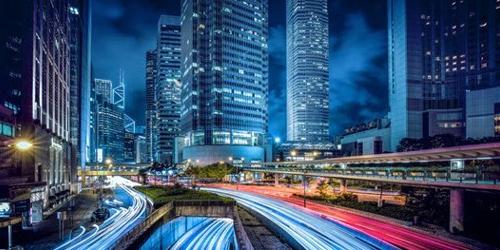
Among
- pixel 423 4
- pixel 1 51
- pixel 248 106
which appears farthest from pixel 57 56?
pixel 423 4

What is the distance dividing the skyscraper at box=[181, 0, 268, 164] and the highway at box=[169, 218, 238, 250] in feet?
349

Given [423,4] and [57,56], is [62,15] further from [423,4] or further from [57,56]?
[423,4]

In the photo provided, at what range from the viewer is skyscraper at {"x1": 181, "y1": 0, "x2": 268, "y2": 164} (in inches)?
6594

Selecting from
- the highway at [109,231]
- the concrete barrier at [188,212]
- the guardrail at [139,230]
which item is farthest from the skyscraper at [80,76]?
the guardrail at [139,230]

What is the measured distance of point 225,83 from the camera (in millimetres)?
169000

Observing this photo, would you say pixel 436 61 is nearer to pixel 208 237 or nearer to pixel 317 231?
pixel 208 237

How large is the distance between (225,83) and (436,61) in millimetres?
90906

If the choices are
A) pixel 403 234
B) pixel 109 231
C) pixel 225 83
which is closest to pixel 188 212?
pixel 109 231

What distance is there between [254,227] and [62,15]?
75534 mm

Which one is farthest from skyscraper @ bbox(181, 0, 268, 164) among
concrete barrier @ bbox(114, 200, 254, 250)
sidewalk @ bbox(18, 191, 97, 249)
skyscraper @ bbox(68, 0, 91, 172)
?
concrete barrier @ bbox(114, 200, 254, 250)

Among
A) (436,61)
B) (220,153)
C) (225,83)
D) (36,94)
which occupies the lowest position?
(220,153)

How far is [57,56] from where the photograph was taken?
78750 millimetres

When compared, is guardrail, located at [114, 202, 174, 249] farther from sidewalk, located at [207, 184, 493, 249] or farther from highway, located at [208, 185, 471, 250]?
sidewalk, located at [207, 184, 493, 249]

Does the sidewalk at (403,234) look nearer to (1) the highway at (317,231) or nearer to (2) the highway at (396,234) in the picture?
(2) the highway at (396,234)
